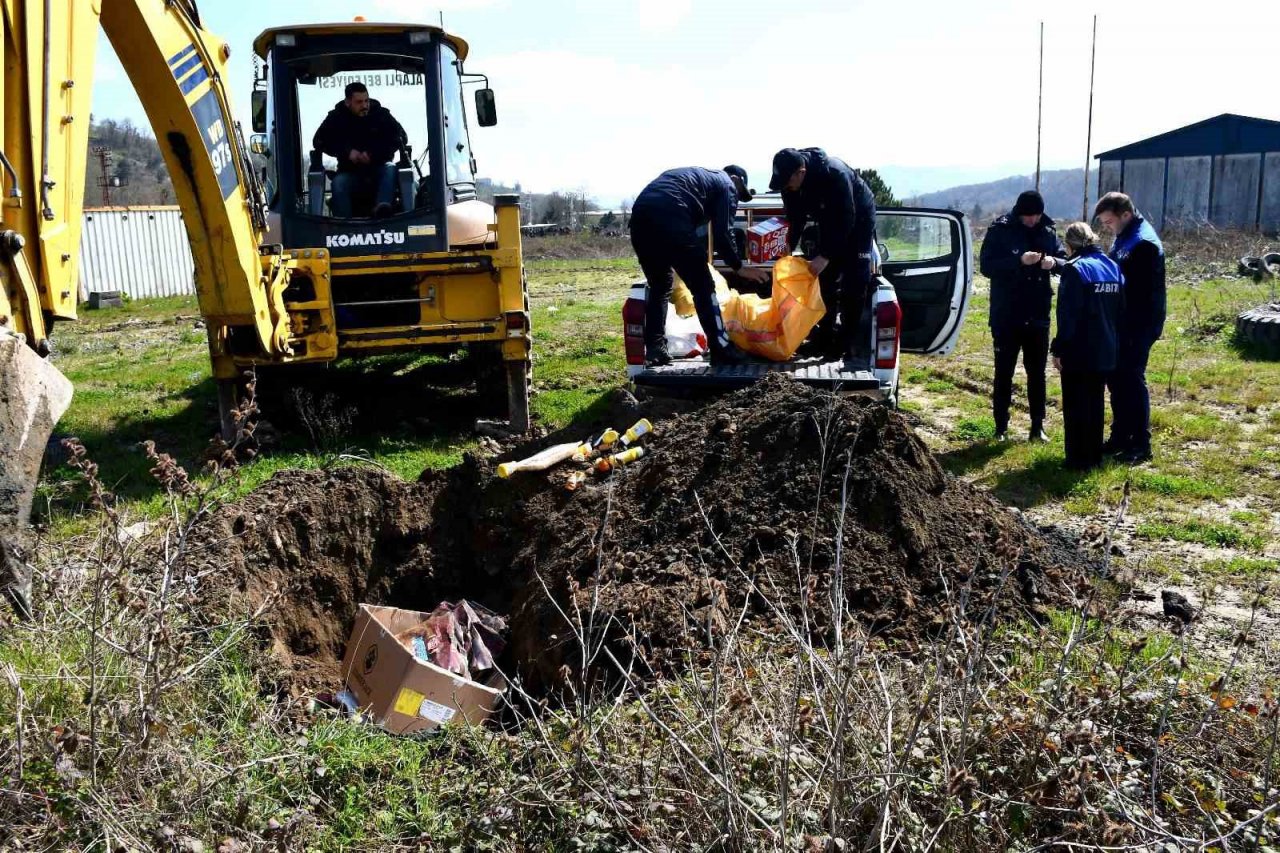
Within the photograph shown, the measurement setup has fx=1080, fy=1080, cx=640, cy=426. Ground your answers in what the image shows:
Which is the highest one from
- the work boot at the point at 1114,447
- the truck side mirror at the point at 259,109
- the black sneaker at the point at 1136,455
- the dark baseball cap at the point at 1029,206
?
the truck side mirror at the point at 259,109

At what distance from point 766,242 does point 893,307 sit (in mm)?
1939

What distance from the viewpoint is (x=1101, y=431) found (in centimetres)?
732

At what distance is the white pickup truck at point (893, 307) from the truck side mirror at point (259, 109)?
131 inches

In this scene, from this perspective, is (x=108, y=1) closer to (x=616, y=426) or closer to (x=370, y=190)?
(x=370, y=190)

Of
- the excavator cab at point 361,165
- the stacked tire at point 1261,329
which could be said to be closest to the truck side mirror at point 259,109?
the excavator cab at point 361,165

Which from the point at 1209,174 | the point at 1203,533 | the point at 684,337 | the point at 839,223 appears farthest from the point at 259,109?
the point at 1209,174

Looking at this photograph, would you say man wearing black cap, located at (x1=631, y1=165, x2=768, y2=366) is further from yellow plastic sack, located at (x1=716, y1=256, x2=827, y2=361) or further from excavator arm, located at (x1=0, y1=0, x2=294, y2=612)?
excavator arm, located at (x1=0, y1=0, x2=294, y2=612)

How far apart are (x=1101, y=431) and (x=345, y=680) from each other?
5203mm

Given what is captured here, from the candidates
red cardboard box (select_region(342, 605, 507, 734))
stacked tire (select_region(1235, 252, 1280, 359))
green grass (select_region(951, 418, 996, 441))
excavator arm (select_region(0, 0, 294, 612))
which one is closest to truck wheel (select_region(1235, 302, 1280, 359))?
stacked tire (select_region(1235, 252, 1280, 359))

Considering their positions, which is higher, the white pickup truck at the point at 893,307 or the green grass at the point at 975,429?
the white pickup truck at the point at 893,307

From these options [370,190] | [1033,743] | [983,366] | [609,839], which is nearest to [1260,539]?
[1033,743]

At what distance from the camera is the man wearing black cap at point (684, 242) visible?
7734 mm

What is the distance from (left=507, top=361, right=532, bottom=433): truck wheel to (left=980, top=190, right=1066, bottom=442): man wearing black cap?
361 centimetres

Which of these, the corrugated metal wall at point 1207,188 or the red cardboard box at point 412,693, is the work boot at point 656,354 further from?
the corrugated metal wall at point 1207,188
